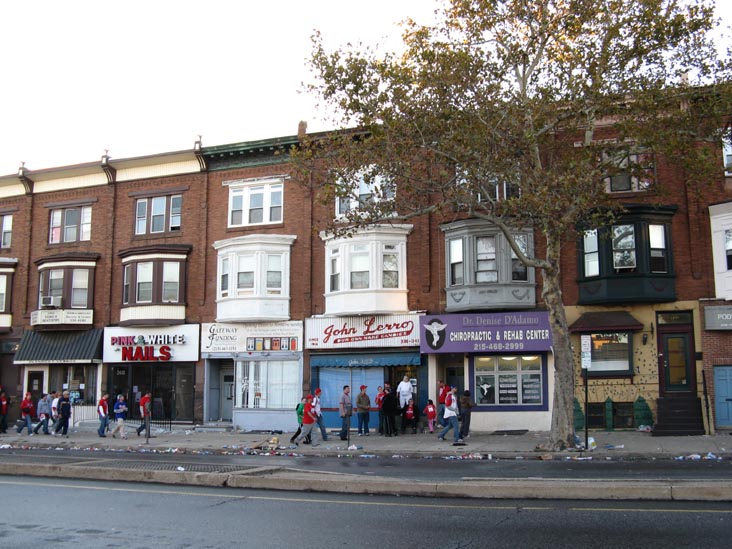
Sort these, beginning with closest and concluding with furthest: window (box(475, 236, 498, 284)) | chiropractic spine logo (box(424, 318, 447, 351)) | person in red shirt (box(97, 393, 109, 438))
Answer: window (box(475, 236, 498, 284)), chiropractic spine logo (box(424, 318, 447, 351)), person in red shirt (box(97, 393, 109, 438))

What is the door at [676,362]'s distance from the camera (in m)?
25.6

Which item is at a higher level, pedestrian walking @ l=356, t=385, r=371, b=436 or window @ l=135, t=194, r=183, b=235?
window @ l=135, t=194, r=183, b=235

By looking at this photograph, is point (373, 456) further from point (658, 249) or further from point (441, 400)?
point (658, 249)

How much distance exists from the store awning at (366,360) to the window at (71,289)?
1184 cm

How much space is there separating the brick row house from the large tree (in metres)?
2.74

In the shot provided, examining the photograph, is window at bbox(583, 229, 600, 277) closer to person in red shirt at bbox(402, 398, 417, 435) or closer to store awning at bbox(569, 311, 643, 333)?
store awning at bbox(569, 311, 643, 333)

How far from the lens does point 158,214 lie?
3428cm

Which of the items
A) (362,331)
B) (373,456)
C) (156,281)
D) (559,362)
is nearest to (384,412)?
(362,331)

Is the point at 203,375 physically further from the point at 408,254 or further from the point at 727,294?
the point at 727,294

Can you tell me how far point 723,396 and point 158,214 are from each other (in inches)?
947

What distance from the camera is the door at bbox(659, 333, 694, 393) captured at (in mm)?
25578

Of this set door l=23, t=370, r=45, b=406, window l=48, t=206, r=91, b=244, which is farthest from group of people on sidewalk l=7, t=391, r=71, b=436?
window l=48, t=206, r=91, b=244

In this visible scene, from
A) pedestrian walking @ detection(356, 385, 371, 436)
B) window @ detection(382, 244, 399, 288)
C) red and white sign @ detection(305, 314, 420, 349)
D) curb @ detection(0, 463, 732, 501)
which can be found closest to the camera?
curb @ detection(0, 463, 732, 501)

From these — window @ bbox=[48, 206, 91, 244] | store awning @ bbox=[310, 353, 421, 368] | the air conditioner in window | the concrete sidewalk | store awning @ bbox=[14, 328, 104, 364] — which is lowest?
the concrete sidewalk
